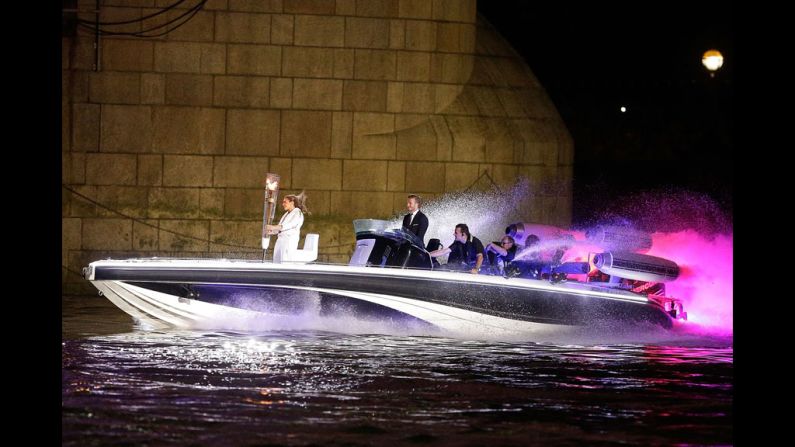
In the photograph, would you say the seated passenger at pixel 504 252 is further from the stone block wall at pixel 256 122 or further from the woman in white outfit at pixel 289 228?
the stone block wall at pixel 256 122

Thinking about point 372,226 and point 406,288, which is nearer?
point 406,288

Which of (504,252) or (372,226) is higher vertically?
(372,226)

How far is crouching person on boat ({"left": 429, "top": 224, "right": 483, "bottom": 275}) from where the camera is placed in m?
12.8

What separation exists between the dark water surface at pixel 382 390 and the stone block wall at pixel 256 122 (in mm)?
4141

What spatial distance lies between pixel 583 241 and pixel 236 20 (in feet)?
21.2

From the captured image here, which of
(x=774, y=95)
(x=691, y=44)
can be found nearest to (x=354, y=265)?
(x=774, y=95)

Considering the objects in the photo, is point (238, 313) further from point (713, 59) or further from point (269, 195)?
point (713, 59)

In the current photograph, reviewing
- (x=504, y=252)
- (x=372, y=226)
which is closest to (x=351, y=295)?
(x=372, y=226)

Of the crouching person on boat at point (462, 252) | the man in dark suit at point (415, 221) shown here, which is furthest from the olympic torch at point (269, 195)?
the crouching person on boat at point (462, 252)

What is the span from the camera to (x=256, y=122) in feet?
55.6

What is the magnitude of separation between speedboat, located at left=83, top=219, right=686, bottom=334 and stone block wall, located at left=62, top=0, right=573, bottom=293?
169 inches

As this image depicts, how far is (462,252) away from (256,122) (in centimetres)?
519

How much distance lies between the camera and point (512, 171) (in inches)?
691

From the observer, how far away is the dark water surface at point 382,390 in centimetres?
738
